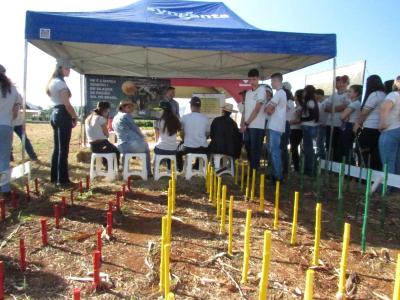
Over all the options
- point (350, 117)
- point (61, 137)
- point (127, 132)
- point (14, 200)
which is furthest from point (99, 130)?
point (350, 117)

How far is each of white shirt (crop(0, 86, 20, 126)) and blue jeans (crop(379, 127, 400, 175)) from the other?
4.78 metres

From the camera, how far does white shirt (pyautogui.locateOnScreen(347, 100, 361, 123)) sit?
239 inches

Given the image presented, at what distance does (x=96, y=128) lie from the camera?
19.3ft

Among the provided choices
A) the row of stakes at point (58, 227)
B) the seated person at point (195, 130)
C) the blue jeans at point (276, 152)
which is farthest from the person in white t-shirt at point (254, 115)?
the row of stakes at point (58, 227)

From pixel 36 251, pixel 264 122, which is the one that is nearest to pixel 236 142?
pixel 264 122

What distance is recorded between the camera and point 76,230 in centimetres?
366

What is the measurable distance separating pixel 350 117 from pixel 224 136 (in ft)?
6.85

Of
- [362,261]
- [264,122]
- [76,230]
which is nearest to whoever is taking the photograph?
[362,261]

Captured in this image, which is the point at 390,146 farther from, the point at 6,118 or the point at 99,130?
the point at 6,118

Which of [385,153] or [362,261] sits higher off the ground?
[385,153]

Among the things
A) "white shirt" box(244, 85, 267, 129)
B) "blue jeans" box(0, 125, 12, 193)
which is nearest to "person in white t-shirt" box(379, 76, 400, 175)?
"white shirt" box(244, 85, 267, 129)

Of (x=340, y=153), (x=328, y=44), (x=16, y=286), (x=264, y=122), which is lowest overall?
(x=16, y=286)

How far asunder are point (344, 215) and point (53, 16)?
4.27m

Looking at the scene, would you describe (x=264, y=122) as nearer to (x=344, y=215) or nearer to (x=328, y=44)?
(x=328, y=44)
